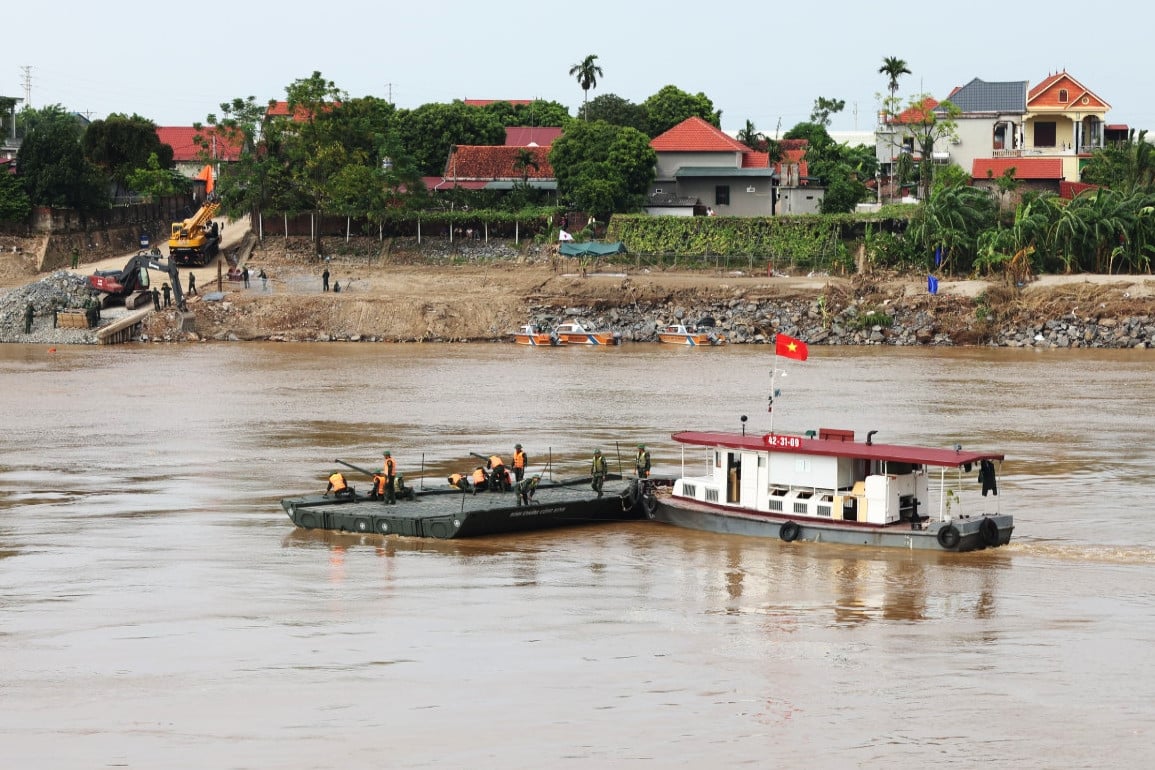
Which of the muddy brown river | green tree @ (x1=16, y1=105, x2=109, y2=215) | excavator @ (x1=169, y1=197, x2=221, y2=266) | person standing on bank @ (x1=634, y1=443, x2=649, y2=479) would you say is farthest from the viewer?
green tree @ (x1=16, y1=105, x2=109, y2=215)

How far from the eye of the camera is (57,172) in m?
80.0

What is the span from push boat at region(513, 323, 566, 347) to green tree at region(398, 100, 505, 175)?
27172 millimetres

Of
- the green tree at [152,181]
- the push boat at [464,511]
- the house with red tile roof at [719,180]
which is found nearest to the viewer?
the push boat at [464,511]

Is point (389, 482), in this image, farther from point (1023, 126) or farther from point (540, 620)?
point (1023, 126)

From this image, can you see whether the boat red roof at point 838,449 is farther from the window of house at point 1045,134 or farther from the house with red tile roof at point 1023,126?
Result: the window of house at point 1045,134

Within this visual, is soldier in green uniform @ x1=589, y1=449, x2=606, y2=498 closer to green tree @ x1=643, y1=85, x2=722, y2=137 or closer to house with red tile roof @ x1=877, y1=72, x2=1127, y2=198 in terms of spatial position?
house with red tile roof @ x1=877, y1=72, x2=1127, y2=198

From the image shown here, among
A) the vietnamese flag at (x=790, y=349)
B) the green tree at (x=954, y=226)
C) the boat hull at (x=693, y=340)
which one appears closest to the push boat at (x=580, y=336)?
the boat hull at (x=693, y=340)

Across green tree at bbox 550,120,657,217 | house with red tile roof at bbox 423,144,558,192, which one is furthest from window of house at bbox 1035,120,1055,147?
house with red tile roof at bbox 423,144,558,192

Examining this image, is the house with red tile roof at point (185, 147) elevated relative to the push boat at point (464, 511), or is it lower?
elevated

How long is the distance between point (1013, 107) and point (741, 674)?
75.4 m

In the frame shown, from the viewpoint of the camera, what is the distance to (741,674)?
1973 centimetres

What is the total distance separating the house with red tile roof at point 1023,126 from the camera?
8781 cm

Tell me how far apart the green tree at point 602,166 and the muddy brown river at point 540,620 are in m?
39.4

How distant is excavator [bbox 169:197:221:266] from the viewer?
77.6m
